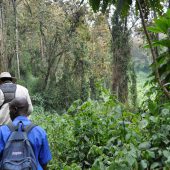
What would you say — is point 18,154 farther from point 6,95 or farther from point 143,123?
point 6,95

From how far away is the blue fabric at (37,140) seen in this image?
312cm

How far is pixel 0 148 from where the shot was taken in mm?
3092

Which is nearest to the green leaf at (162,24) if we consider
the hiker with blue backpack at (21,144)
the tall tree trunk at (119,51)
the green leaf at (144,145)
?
the green leaf at (144,145)

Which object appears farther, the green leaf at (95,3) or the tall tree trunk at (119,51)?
the tall tree trunk at (119,51)

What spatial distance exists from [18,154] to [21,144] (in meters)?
0.08

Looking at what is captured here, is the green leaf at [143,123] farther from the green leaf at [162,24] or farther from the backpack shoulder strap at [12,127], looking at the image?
the backpack shoulder strap at [12,127]

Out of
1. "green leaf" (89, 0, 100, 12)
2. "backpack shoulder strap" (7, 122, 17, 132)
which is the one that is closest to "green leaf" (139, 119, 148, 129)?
"backpack shoulder strap" (7, 122, 17, 132)

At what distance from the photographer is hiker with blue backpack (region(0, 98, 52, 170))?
2.94 metres

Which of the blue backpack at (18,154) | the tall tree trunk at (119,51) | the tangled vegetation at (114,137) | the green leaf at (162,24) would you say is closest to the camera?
the blue backpack at (18,154)

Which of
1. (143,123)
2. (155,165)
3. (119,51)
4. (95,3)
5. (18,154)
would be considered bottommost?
(155,165)

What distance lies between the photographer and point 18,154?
2.95 metres

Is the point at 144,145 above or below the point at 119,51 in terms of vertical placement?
below

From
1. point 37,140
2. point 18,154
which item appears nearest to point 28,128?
point 37,140

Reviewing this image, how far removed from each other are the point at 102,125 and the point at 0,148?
1.80 metres
